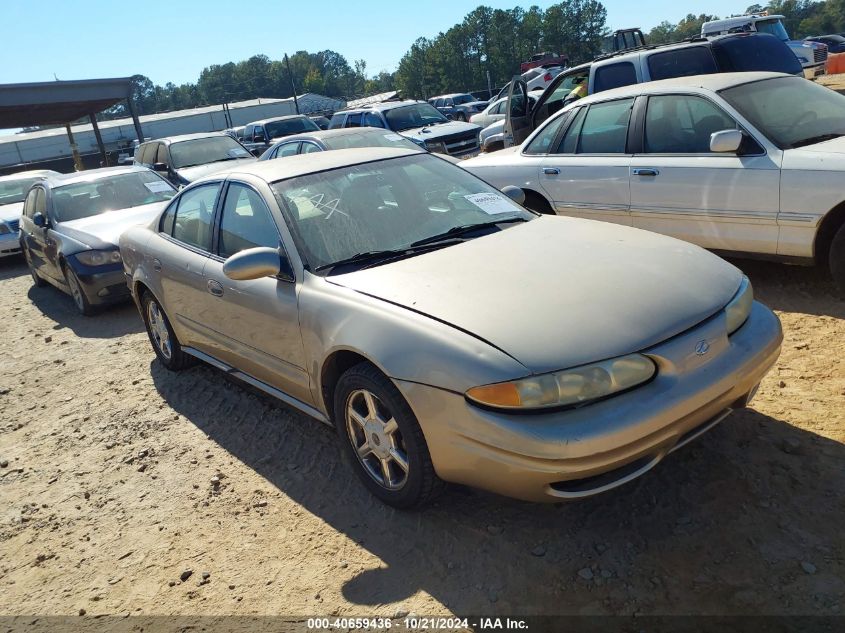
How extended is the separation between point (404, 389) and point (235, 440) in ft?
6.15

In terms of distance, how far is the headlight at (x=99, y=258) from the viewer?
746 cm

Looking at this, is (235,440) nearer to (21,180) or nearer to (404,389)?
(404,389)

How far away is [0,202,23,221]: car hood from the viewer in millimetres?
12750

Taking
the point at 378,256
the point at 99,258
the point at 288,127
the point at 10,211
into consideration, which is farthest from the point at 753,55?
the point at 10,211

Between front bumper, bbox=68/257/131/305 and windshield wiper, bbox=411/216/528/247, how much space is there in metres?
5.03

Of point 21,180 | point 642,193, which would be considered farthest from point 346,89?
point 642,193

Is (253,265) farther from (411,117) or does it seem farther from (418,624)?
(411,117)

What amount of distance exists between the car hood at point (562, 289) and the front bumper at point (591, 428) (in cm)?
16

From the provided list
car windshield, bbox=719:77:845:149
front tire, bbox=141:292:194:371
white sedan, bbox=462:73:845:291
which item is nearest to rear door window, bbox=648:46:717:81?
white sedan, bbox=462:73:845:291

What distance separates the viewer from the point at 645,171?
549cm

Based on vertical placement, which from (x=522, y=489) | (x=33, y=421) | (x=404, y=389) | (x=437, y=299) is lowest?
(x=33, y=421)

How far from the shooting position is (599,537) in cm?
278

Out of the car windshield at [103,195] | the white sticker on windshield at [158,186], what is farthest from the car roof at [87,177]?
the white sticker on windshield at [158,186]

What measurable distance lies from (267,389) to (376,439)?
109 cm
